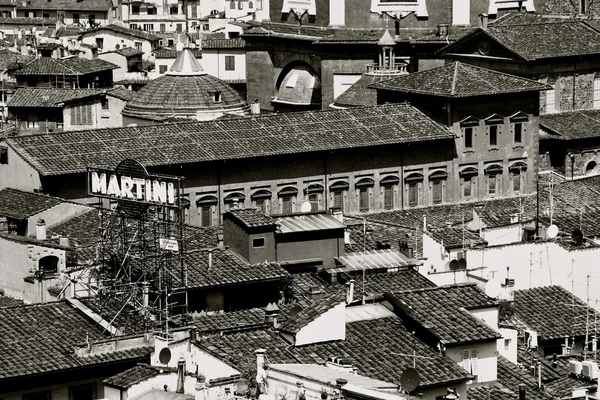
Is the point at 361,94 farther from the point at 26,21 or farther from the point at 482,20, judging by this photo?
the point at 26,21

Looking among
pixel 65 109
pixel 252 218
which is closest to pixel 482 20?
pixel 65 109

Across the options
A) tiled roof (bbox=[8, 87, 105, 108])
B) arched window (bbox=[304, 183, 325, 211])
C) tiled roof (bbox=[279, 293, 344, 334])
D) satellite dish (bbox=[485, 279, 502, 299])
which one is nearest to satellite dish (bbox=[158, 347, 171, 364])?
tiled roof (bbox=[279, 293, 344, 334])

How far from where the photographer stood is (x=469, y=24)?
90.4m

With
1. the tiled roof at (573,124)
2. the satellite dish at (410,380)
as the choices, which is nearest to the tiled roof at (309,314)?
the satellite dish at (410,380)

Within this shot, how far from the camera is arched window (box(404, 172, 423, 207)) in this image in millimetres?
75812

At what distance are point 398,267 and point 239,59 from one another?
6879cm

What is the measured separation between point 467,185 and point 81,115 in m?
25.6

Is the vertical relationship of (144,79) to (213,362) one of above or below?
below

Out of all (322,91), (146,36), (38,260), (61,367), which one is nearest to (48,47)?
(146,36)

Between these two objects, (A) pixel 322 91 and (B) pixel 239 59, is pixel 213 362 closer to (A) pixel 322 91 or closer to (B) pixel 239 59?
(A) pixel 322 91

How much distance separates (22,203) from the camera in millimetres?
64375

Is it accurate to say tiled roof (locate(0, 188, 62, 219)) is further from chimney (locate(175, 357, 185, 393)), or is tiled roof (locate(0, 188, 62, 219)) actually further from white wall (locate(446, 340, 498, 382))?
chimney (locate(175, 357, 185, 393))

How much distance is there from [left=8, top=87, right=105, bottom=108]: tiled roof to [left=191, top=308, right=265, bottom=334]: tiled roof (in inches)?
2018

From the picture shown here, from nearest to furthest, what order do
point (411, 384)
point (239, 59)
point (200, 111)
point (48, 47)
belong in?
point (411, 384) → point (200, 111) → point (239, 59) → point (48, 47)
